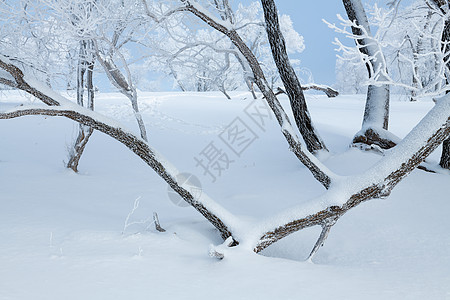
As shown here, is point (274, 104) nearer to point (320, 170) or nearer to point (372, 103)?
point (320, 170)

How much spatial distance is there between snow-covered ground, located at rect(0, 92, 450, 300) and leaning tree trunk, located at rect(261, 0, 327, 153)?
48 centimetres

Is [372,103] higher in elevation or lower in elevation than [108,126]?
higher

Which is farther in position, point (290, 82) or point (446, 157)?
point (290, 82)

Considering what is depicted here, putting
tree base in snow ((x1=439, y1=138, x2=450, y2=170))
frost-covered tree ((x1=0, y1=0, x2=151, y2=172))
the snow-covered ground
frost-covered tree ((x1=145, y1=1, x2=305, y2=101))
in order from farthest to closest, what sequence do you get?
tree base in snow ((x1=439, y1=138, x2=450, y2=170)), frost-covered tree ((x1=145, y1=1, x2=305, y2=101)), frost-covered tree ((x1=0, y1=0, x2=151, y2=172)), the snow-covered ground

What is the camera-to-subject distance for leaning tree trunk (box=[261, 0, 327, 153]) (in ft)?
17.5

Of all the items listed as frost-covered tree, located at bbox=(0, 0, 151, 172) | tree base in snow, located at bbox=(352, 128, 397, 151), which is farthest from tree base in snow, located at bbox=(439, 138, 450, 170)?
frost-covered tree, located at bbox=(0, 0, 151, 172)

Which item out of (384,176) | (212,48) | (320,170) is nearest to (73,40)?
(212,48)

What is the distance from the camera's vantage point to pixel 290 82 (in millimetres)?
5961

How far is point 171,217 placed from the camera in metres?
4.33

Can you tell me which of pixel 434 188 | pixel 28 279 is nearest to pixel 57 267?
pixel 28 279

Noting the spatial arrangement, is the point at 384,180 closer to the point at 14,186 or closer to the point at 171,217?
the point at 171,217

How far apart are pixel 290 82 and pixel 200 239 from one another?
11.0 feet

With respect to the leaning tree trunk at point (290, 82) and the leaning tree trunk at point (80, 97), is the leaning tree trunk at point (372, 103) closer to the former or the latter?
the leaning tree trunk at point (290, 82)

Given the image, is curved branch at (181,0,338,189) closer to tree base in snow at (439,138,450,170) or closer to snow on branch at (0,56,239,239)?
snow on branch at (0,56,239,239)
